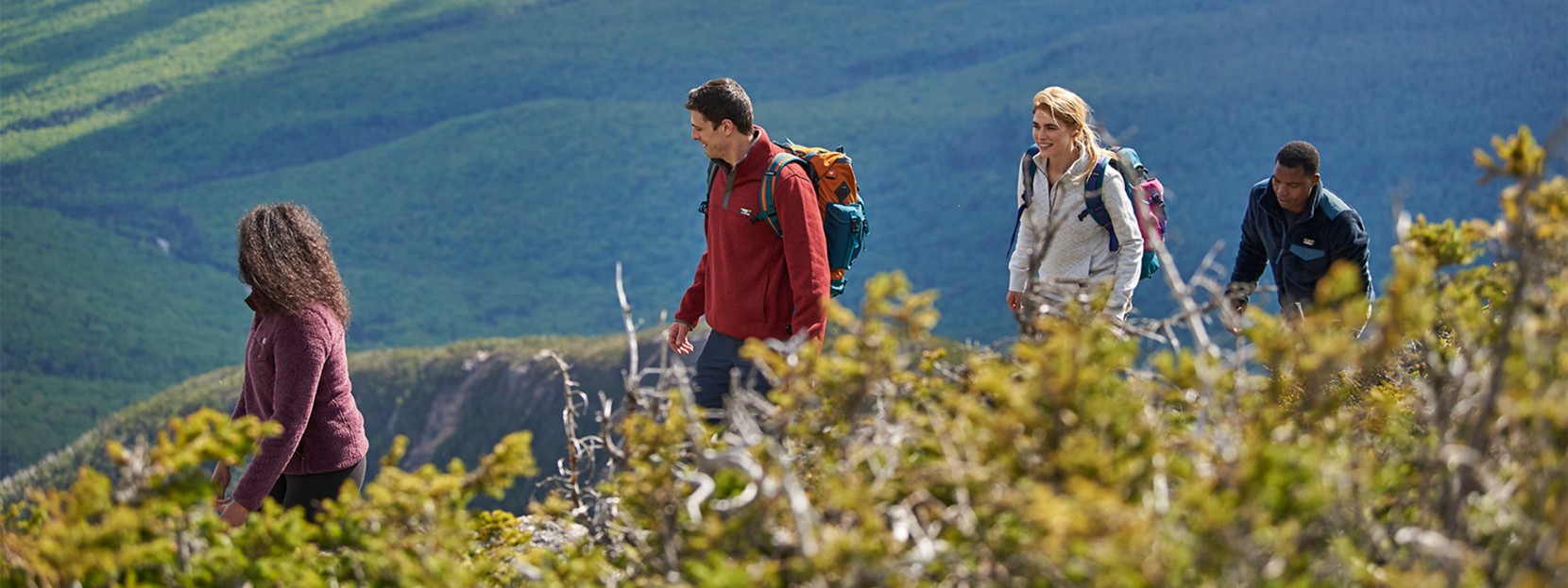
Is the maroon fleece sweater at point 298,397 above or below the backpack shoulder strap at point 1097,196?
below

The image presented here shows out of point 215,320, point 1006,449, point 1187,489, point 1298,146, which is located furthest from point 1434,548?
point 215,320

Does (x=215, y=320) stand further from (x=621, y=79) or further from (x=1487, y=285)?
(x=1487, y=285)

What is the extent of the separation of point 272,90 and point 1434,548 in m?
125

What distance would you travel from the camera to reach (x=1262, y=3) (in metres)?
117

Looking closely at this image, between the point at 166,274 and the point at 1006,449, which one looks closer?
the point at 1006,449

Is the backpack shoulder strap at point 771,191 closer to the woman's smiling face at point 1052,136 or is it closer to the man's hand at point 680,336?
the man's hand at point 680,336

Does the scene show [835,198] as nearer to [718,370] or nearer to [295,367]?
[718,370]

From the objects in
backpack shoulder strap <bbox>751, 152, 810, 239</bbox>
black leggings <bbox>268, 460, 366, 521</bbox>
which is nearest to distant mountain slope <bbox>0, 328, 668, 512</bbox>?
backpack shoulder strap <bbox>751, 152, 810, 239</bbox>

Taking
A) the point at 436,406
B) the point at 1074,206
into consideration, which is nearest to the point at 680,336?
the point at 1074,206

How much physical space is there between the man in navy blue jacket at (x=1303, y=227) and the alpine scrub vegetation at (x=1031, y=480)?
2363mm

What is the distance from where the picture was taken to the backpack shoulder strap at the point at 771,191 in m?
4.95

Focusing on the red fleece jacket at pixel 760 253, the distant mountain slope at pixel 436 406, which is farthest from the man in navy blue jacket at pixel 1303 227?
the distant mountain slope at pixel 436 406

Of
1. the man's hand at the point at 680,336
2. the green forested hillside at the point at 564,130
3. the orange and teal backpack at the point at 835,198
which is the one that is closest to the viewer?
the orange and teal backpack at the point at 835,198

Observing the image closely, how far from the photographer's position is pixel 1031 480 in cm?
247
